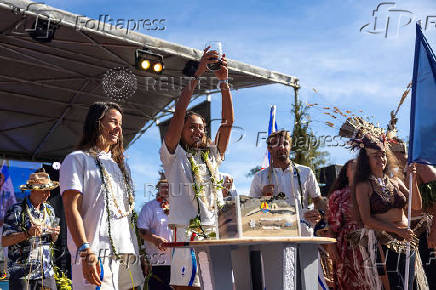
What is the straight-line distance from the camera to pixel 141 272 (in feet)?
9.34

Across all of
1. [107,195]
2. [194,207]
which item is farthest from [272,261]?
[107,195]

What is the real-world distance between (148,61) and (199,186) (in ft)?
15.5

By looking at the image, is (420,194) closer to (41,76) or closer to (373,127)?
(373,127)

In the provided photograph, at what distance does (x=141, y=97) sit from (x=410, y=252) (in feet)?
24.6

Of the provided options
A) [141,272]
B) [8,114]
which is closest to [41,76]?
[8,114]

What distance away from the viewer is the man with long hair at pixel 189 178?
125 inches

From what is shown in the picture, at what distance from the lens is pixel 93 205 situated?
2609 millimetres

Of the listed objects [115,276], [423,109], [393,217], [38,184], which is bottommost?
[115,276]

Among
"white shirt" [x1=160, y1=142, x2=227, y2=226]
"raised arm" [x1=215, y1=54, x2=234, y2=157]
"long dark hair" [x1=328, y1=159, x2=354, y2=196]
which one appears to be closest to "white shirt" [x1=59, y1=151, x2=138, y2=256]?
"white shirt" [x1=160, y1=142, x2=227, y2=226]

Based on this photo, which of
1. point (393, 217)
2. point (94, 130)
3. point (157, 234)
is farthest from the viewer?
point (157, 234)

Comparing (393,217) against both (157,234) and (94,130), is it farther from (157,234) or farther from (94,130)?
(157,234)

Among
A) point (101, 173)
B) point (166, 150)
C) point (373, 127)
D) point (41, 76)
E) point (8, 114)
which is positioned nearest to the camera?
point (101, 173)

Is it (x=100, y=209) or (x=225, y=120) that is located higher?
(x=225, y=120)

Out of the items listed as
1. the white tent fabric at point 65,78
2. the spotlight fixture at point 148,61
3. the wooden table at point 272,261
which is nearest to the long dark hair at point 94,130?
the wooden table at point 272,261
